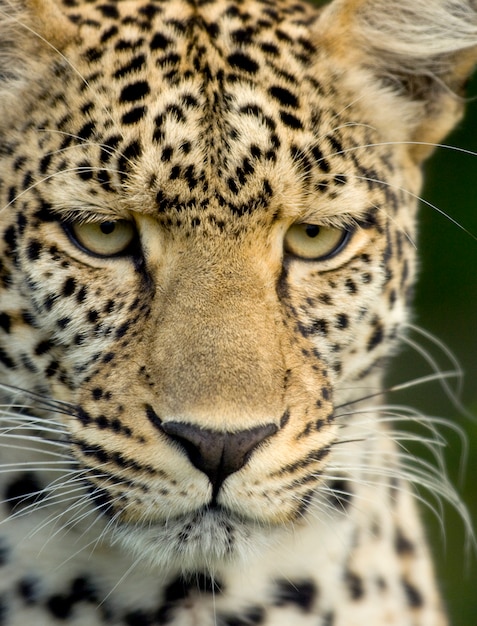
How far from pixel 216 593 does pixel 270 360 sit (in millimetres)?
1029

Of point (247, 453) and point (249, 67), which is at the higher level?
point (249, 67)

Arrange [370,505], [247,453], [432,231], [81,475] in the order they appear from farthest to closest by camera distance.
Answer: [432,231]
[370,505]
[81,475]
[247,453]

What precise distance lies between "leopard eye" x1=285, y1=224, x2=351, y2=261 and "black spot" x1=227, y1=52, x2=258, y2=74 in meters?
0.55

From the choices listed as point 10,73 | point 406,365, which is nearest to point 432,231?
→ point 406,365

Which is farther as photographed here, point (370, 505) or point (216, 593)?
point (370, 505)

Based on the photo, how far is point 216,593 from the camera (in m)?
4.34

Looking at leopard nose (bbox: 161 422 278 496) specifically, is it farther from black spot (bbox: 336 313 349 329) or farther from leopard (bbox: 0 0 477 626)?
black spot (bbox: 336 313 349 329)

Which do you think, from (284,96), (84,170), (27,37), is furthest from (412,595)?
(27,37)

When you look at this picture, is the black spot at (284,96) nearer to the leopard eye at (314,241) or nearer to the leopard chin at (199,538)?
the leopard eye at (314,241)

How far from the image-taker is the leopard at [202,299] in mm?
3748

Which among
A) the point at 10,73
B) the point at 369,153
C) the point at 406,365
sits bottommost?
the point at 406,365

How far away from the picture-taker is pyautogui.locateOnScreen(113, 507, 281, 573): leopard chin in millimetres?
3764

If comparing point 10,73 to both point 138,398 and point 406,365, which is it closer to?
point 138,398

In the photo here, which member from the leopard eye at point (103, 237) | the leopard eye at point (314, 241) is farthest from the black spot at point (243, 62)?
the leopard eye at point (103, 237)
